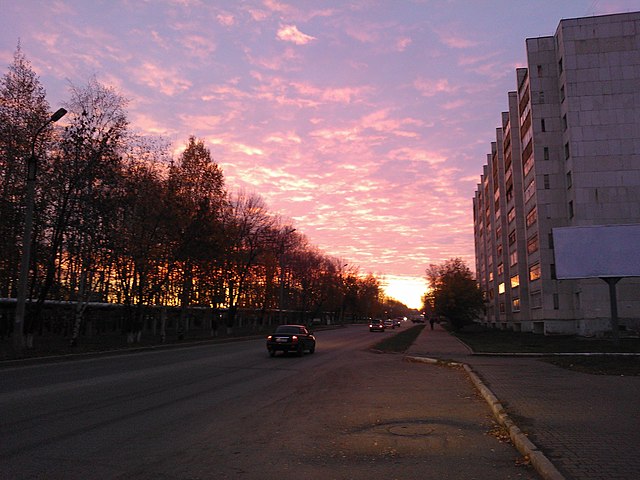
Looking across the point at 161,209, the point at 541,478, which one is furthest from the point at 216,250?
the point at 541,478

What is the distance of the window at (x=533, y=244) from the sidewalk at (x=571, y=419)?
33.7 m

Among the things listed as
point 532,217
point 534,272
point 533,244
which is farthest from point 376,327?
point 532,217

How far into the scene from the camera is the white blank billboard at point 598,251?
94.5 ft

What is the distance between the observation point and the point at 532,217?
158ft

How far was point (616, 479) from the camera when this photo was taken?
508 cm

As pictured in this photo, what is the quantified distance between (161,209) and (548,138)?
108 feet

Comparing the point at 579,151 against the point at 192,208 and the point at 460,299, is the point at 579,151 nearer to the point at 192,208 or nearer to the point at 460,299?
the point at 460,299

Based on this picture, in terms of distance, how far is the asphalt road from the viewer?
19.5ft

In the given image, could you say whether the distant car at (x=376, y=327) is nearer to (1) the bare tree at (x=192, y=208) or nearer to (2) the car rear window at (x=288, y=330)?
(1) the bare tree at (x=192, y=208)

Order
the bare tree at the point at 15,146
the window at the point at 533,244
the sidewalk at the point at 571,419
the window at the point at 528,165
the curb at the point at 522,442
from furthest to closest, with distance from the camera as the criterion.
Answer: the window at the point at 528,165, the window at the point at 533,244, the bare tree at the point at 15,146, the sidewalk at the point at 571,419, the curb at the point at 522,442

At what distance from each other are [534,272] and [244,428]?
4586 cm

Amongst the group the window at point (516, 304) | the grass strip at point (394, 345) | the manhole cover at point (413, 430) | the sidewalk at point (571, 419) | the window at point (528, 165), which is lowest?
the grass strip at point (394, 345)

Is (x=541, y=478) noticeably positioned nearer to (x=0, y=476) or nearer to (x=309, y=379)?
(x=0, y=476)

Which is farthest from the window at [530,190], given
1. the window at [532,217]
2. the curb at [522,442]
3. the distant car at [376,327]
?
the curb at [522,442]
